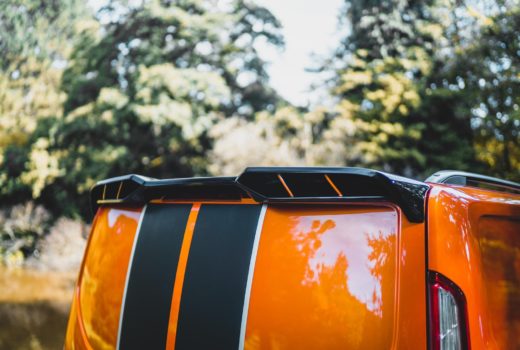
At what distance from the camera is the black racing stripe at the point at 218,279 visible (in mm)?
1672

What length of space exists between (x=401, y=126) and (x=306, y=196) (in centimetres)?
1928

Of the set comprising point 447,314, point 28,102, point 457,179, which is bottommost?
point 447,314

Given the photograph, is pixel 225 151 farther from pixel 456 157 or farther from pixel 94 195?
Answer: pixel 94 195

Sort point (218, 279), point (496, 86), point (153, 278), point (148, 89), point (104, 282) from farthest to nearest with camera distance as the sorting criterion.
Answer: point (148, 89) < point (496, 86) < point (104, 282) < point (153, 278) < point (218, 279)

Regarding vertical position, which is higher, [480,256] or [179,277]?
[480,256]

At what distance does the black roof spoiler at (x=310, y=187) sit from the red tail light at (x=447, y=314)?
0.21m

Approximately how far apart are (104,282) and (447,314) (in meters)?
1.44

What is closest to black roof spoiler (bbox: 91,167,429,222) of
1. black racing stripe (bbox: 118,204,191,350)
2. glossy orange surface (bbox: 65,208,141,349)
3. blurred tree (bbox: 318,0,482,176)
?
black racing stripe (bbox: 118,204,191,350)

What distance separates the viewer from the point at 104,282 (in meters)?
2.18

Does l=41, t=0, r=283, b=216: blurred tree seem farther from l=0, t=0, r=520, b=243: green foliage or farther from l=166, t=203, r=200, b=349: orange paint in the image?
l=166, t=203, r=200, b=349: orange paint

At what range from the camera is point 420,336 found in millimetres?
1435

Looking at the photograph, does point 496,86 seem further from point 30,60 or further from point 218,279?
point 30,60

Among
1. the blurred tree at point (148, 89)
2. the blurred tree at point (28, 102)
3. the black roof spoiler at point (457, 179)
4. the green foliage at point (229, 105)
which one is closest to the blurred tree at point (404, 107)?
the green foliage at point (229, 105)

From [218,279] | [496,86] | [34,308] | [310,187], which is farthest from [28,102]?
[310,187]
